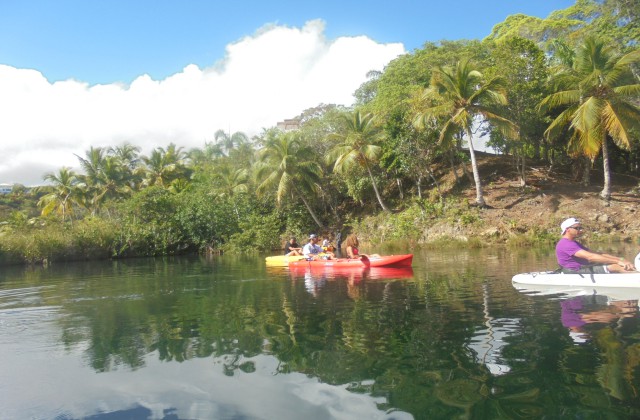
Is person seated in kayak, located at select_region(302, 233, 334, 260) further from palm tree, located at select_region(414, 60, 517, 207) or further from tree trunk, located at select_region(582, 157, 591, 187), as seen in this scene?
tree trunk, located at select_region(582, 157, 591, 187)

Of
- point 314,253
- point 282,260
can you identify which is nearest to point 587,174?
point 314,253

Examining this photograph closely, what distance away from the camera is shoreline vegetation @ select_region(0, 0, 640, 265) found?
26906 millimetres

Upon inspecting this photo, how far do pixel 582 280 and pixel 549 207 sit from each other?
20.0m

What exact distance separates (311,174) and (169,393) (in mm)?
32046

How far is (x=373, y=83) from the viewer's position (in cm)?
4478

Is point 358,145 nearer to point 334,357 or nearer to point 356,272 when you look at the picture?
point 356,272

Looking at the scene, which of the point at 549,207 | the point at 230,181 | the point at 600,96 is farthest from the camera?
the point at 230,181

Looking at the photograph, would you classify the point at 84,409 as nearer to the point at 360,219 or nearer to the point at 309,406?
the point at 309,406

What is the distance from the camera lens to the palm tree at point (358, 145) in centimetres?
3359

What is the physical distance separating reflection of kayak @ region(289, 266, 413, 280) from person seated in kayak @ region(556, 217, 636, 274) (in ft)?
15.8

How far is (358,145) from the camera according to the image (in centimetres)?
3412

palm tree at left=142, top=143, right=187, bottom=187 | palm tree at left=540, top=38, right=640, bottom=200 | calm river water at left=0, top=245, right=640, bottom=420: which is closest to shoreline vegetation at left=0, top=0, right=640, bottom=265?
palm tree at left=540, top=38, right=640, bottom=200

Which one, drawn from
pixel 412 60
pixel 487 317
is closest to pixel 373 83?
pixel 412 60

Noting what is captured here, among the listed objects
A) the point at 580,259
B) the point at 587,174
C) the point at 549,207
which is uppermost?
the point at 587,174
